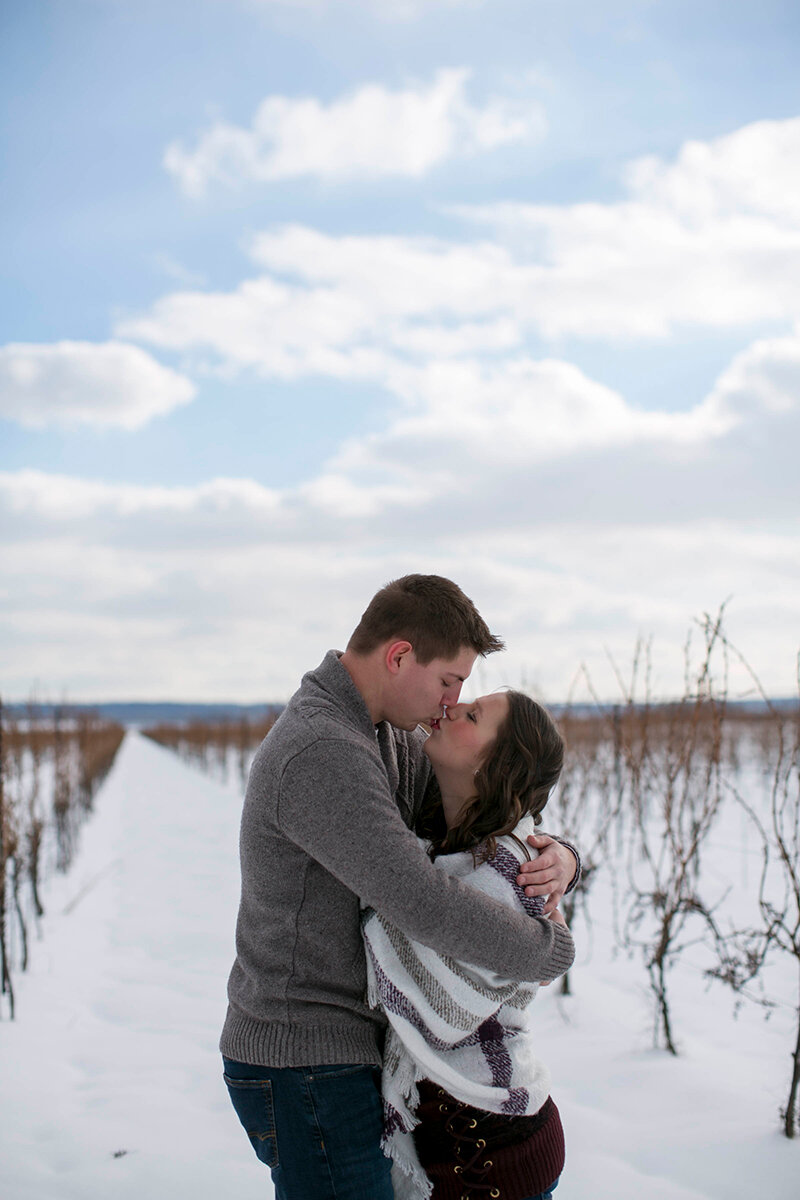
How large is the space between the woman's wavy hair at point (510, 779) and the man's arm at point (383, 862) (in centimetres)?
20

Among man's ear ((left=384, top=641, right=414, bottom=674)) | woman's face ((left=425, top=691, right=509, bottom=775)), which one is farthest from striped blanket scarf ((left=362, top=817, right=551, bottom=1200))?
man's ear ((left=384, top=641, right=414, bottom=674))

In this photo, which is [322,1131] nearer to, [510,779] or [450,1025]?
[450,1025]

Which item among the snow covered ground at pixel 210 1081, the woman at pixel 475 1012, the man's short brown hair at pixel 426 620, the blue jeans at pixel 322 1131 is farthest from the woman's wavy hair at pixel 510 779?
the snow covered ground at pixel 210 1081

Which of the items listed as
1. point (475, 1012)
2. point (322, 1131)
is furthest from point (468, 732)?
point (322, 1131)

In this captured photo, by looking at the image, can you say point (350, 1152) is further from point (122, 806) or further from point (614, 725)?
point (122, 806)

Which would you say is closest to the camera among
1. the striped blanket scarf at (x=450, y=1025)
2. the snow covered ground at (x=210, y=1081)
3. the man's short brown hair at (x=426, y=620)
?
the striped blanket scarf at (x=450, y=1025)

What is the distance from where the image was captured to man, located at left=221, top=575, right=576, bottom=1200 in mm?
1502

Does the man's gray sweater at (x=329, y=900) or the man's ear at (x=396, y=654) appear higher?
the man's ear at (x=396, y=654)

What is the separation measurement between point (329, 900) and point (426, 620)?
54 centimetres

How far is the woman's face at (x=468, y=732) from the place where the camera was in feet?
6.04

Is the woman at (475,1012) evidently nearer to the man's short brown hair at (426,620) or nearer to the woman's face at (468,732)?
the woman's face at (468,732)

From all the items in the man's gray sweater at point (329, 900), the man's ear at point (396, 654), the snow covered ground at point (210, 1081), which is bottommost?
the snow covered ground at point (210, 1081)

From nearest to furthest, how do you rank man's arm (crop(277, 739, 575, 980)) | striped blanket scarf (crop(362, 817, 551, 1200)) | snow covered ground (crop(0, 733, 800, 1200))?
man's arm (crop(277, 739, 575, 980)) < striped blanket scarf (crop(362, 817, 551, 1200)) < snow covered ground (crop(0, 733, 800, 1200))

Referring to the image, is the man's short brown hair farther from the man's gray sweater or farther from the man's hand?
the man's hand
